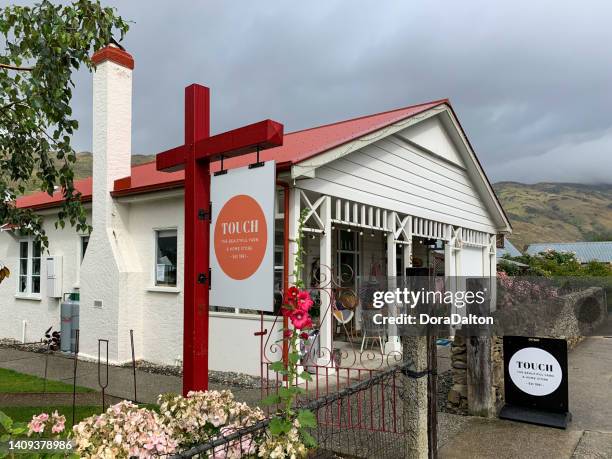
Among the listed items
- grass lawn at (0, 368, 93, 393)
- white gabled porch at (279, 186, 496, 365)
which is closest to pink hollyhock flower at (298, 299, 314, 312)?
white gabled porch at (279, 186, 496, 365)

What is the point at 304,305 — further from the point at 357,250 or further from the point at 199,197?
the point at 357,250

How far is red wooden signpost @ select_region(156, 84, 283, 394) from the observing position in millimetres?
3922

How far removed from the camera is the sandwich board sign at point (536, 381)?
19.2ft

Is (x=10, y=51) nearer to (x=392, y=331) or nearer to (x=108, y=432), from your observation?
(x=108, y=432)

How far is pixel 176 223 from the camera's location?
933 cm

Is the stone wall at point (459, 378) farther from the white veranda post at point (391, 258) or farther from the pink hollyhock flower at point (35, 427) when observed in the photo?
the pink hollyhock flower at point (35, 427)

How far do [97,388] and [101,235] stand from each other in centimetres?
344

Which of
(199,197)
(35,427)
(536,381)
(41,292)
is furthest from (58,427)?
(41,292)

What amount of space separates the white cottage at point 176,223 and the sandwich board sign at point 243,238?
9.35 ft

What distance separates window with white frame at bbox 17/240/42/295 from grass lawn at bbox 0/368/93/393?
4.52 m

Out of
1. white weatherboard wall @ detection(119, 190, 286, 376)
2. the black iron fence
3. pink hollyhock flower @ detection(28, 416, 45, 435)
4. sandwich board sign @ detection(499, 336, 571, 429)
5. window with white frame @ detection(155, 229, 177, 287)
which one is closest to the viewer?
pink hollyhock flower @ detection(28, 416, 45, 435)

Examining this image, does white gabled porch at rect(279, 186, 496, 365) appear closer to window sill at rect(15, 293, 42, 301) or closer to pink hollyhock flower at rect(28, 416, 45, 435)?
pink hollyhock flower at rect(28, 416, 45, 435)

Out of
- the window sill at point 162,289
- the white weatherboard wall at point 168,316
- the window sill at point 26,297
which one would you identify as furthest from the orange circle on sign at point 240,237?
the window sill at point 26,297

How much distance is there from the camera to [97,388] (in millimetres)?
7586
